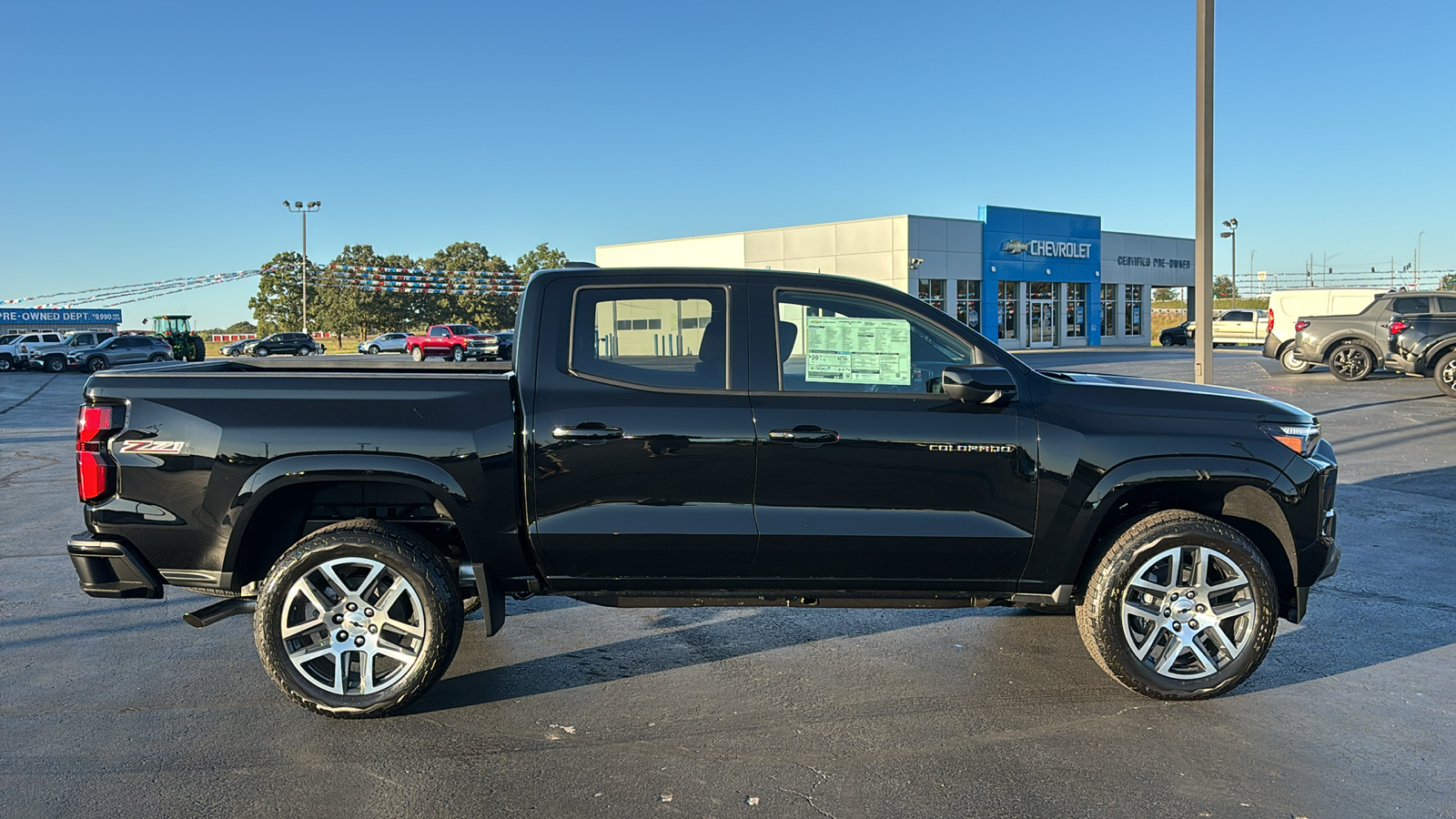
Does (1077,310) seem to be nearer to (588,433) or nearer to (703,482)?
(703,482)

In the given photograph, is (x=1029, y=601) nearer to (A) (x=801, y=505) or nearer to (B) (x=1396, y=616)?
(A) (x=801, y=505)

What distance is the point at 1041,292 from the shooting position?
5238 centimetres

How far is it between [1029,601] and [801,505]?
43.9 inches

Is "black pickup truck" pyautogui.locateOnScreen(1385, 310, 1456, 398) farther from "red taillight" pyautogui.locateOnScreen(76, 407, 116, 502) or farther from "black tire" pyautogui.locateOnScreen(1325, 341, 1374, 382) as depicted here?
"red taillight" pyautogui.locateOnScreen(76, 407, 116, 502)

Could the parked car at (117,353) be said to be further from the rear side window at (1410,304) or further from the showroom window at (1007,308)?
the rear side window at (1410,304)

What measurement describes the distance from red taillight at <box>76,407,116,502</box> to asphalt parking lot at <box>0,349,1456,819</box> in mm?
956

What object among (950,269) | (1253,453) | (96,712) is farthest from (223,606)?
(950,269)

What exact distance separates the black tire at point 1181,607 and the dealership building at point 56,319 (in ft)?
239

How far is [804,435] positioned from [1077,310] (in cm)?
5314

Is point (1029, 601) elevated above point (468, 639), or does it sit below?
above

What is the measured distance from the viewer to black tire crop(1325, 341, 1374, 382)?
2027 cm

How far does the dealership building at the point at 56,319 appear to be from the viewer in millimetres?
65000

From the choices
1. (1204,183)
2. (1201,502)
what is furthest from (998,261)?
(1201,502)

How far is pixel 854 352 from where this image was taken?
4.50 metres
